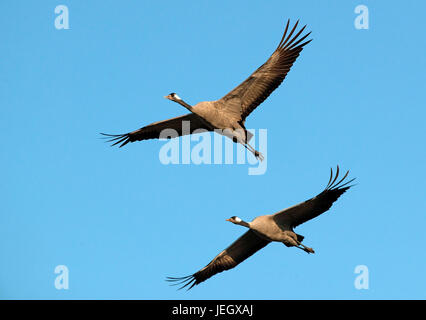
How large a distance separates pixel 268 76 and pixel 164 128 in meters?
3.22

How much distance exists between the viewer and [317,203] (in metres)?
14.6

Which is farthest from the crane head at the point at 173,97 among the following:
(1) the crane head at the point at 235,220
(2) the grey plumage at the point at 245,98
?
(1) the crane head at the point at 235,220

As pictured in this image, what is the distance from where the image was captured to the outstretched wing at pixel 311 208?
1439cm

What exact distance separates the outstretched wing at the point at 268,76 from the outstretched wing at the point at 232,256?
2961 mm

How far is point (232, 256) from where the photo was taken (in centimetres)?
1623

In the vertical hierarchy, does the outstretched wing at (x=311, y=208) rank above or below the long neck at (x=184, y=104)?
below

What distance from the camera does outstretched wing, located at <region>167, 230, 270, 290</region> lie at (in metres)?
15.9

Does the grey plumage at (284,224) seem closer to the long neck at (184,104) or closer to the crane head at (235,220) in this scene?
the crane head at (235,220)

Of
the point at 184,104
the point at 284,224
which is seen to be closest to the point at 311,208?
the point at 284,224

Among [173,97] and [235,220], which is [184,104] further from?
[235,220]

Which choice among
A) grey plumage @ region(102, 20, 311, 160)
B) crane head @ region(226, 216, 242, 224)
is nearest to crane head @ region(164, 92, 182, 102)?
grey plumage @ region(102, 20, 311, 160)

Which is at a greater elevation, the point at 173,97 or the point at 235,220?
the point at 173,97
